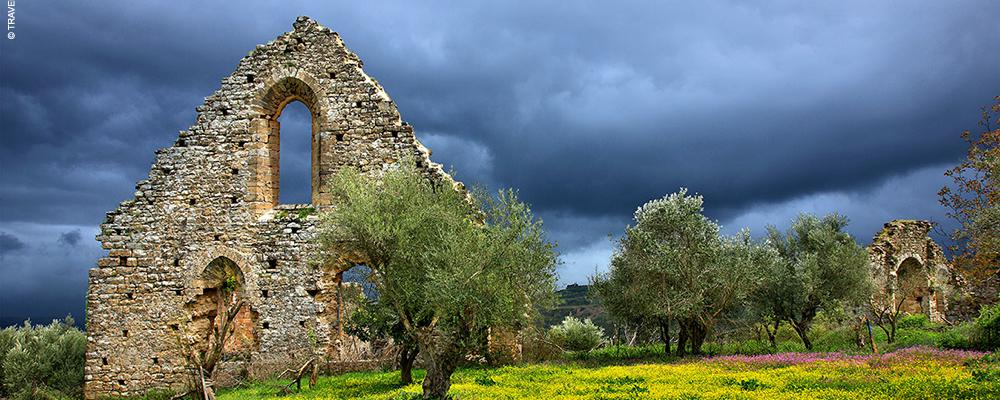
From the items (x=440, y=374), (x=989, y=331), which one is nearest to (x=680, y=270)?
(x=989, y=331)

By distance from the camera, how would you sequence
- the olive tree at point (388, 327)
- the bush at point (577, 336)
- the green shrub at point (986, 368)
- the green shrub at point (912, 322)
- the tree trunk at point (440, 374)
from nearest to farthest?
the green shrub at point (986, 368)
the tree trunk at point (440, 374)
the olive tree at point (388, 327)
the bush at point (577, 336)
the green shrub at point (912, 322)

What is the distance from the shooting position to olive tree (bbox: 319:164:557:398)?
15.0 m

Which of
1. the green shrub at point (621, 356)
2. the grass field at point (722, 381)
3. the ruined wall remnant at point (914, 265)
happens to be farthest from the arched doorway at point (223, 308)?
the ruined wall remnant at point (914, 265)

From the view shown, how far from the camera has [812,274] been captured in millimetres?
25625

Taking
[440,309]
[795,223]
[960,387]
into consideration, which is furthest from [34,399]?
[795,223]

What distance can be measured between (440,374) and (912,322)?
26966mm

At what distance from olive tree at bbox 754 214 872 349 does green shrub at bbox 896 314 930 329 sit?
18.7 feet

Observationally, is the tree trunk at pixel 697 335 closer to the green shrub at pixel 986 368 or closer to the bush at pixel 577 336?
the bush at pixel 577 336

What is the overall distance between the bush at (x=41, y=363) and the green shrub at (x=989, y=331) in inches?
1136

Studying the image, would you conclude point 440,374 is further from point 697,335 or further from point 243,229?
point 697,335

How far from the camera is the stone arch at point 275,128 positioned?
77.1 ft

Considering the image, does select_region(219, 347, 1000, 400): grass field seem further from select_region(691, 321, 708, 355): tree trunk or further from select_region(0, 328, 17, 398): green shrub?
select_region(0, 328, 17, 398): green shrub

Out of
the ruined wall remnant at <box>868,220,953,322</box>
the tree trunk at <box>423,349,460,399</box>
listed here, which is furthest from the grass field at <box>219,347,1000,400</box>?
the ruined wall remnant at <box>868,220,953,322</box>

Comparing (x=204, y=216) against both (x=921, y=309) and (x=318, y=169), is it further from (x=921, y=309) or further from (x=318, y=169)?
(x=921, y=309)
